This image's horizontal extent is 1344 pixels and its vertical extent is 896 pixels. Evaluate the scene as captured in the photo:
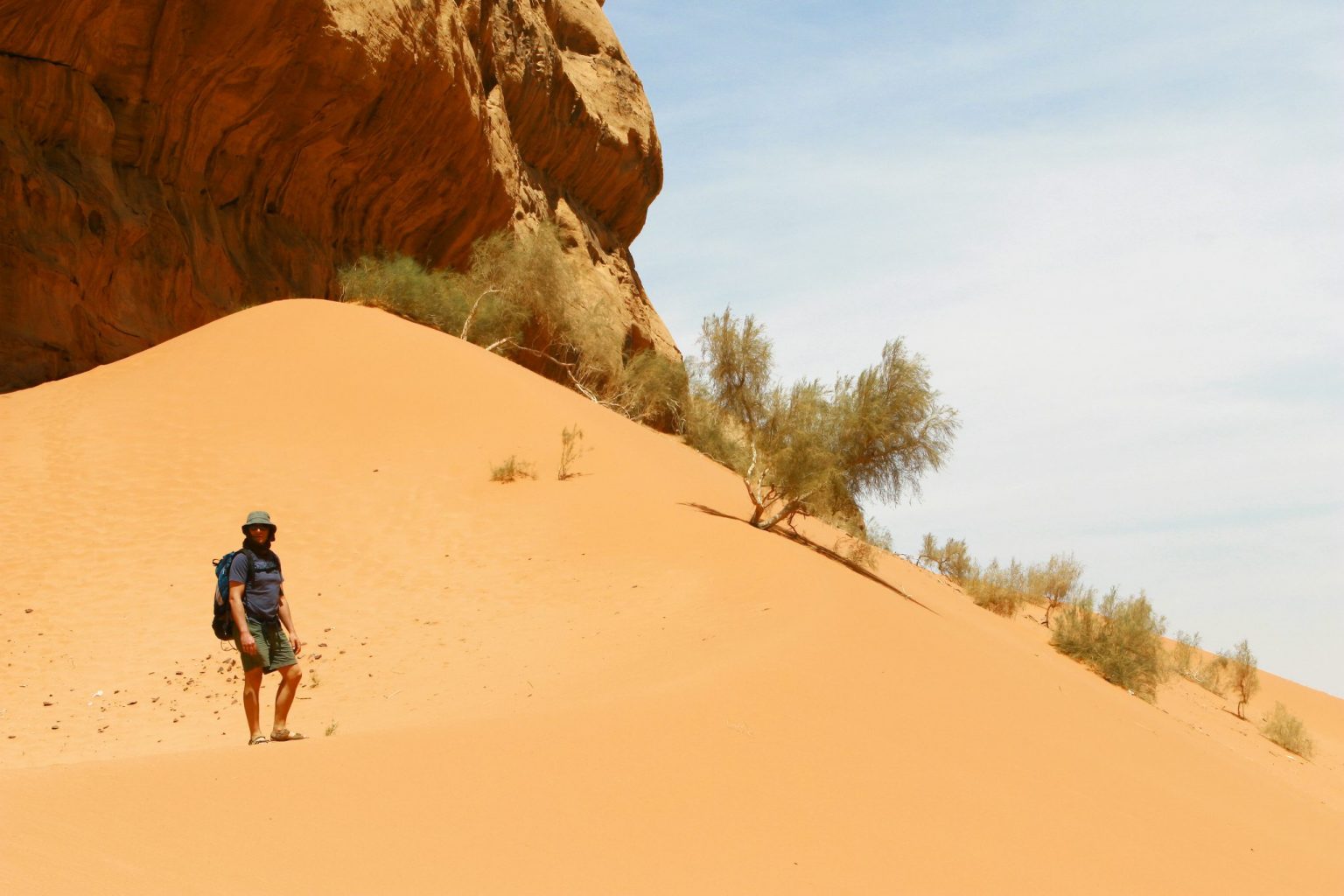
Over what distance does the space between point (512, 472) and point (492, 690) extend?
5637 mm

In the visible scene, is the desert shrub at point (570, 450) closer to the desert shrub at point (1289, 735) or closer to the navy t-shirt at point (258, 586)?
the navy t-shirt at point (258, 586)

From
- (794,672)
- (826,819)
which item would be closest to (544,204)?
(794,672)

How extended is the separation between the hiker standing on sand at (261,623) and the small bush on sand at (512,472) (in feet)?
21.6

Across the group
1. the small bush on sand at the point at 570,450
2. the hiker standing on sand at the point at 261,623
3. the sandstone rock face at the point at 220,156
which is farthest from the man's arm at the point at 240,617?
the sandstone rock face at the point at 220,156

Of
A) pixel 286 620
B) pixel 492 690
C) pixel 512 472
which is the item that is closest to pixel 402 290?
pixel 512 472

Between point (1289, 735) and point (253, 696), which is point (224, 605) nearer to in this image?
point (253, 696)

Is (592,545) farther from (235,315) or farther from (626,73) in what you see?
(626,73)

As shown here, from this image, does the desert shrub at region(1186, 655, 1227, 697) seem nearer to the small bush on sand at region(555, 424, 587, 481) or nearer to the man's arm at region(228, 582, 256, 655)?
the small bush on sand at region(555, 424, 587, 481)

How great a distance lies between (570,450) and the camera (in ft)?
47.6

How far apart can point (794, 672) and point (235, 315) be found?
42.7 feet

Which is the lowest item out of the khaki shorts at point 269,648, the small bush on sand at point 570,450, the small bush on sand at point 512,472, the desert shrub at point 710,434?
the khaki shorts at point 269,648

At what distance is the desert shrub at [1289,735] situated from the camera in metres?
20.6

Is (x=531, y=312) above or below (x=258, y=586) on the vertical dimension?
above

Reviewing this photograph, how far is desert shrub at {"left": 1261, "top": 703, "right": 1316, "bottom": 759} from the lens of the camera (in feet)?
67.7
